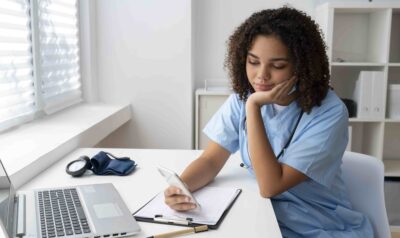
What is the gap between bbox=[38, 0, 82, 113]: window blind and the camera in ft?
7.43

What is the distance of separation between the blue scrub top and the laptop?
1.61 feet

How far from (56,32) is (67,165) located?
3.98ft

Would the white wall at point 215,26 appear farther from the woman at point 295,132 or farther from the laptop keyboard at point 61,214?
the laptop keyboard at point 61,214

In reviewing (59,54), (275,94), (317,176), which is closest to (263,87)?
(275,94)

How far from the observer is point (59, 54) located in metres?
2.46

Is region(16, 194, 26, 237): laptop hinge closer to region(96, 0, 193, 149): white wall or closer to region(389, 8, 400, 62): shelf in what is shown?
region(96, 0, 193, 149): white wall

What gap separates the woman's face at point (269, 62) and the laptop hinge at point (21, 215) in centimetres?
75

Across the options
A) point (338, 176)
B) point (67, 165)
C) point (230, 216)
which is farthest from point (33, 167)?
point (338, 176)

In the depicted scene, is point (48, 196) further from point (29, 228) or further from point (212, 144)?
point (212, 144)

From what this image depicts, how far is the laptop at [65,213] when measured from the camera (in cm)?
92

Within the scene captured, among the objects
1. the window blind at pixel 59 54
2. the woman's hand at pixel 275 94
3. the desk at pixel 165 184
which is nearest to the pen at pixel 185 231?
the desk at pixel 165 184

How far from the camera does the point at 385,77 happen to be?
2559 millimetres

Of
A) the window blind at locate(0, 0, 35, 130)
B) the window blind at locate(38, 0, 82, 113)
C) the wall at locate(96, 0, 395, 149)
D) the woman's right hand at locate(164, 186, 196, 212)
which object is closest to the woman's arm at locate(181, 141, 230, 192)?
the woman's right hand at locate(164, 186, 196, 212)

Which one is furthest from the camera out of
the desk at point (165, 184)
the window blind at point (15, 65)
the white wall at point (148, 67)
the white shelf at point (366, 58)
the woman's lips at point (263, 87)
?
the white wall at point (148, 67)
